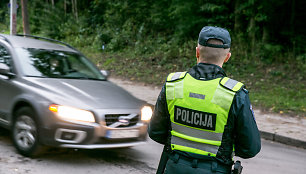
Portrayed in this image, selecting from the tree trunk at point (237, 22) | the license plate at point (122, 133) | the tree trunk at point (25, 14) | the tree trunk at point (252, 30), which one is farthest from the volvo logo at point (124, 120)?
the tree trunk at point (237, 22)

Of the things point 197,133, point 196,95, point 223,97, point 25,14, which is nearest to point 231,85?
point 223,97

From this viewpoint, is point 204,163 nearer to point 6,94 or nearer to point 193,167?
point 193,167

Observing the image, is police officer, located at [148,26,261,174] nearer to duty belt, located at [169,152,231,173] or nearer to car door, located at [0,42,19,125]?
duty belt, located at [169,152,231,173]

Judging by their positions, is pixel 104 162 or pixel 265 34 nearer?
pixel 104 162

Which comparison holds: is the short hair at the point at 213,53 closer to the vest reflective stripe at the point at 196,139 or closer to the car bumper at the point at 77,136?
the vest reflective stripe at the point at 196,139

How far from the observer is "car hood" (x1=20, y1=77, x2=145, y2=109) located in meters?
4.80

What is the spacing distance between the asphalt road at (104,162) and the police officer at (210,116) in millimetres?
2640

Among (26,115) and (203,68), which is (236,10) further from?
(203,68)

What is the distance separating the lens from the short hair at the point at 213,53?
2174mm

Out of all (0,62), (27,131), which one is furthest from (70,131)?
(0,62)

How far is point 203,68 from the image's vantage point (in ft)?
7.19

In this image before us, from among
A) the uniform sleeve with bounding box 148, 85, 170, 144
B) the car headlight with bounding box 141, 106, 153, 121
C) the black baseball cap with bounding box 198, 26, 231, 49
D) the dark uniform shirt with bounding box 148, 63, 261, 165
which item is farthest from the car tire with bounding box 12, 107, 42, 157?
the black baseball cap with bounding box 198, 26, 231, 49

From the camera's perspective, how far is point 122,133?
192 inches

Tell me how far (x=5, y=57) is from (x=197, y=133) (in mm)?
4560
